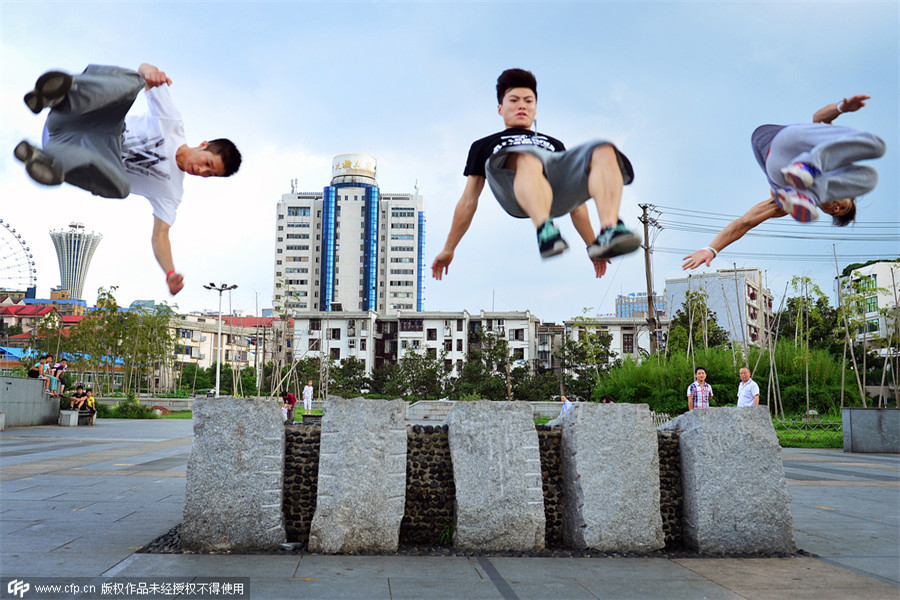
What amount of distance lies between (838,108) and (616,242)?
2330mm

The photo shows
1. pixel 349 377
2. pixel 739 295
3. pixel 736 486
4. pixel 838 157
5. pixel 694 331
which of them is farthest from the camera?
pixel 349 377

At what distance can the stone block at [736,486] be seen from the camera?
7.08 m

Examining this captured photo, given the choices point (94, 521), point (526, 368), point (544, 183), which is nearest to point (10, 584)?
point (94, 521)

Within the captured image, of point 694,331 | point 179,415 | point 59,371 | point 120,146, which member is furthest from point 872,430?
point 179,415

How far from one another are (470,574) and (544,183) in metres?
3.46

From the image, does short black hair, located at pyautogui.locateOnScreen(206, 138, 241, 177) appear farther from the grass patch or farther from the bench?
the grass patch

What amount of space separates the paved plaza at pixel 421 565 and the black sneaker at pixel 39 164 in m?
3.13

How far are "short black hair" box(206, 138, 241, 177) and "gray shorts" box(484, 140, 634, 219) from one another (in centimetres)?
236

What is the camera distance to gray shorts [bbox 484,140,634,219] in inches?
211

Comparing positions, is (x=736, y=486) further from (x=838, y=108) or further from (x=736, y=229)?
(x=838, y=108)

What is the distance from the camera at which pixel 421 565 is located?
624 centimetres

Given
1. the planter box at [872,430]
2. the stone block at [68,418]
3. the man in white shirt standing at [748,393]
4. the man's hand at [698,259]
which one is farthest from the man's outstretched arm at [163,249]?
the stone block at [68,418]

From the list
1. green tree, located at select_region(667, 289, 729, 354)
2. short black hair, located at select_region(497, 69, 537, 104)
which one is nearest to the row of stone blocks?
short black hair, located at select_region(497, 69, 537, 104)

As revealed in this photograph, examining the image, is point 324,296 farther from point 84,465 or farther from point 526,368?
point 84,465
